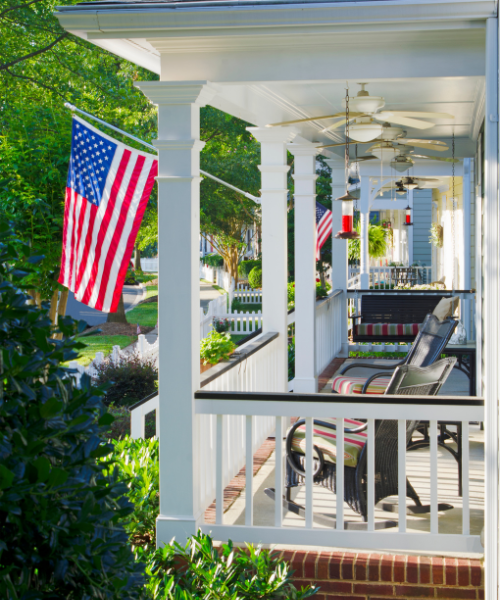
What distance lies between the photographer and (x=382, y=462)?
3975 millimetres

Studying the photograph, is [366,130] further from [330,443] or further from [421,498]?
[421,498]

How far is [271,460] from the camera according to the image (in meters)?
5.40

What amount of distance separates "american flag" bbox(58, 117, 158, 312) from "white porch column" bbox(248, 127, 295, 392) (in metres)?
1.28

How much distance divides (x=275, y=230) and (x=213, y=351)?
5.47 ft

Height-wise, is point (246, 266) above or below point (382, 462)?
above

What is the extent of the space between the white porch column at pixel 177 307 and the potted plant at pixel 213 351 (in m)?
0.87

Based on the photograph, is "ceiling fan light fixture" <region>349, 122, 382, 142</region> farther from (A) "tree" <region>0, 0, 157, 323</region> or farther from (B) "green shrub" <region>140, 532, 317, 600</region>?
(A) "tree" <region>0, 0, 157, 323</region>

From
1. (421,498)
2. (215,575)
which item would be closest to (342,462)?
(215,575)

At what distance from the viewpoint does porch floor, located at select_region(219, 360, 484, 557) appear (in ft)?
13.3

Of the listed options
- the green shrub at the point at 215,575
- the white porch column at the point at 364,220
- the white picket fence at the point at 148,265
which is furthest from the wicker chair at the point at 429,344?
the white picket fence at the point at 148,265

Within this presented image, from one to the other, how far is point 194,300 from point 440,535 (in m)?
1.79

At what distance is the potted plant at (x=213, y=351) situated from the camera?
4703mm

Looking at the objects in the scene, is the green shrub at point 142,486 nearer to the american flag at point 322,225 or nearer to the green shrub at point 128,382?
the green shrub at point 128,382

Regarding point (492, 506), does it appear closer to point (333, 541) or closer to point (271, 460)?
point (333, 541)
